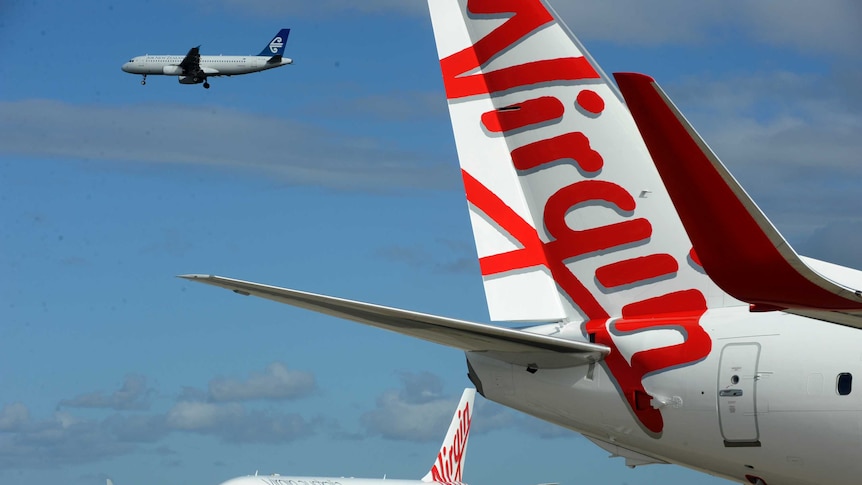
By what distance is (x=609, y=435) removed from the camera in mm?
11625

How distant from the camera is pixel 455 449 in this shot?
5469cm

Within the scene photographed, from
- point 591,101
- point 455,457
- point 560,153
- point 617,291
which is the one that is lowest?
point 617,291

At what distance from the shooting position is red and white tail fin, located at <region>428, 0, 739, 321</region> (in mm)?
12039

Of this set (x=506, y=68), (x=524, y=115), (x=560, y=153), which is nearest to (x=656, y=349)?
(x=560, y=153)

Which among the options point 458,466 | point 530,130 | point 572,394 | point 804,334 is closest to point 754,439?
point 804,334

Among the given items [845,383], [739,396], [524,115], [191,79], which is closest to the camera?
[845,383]

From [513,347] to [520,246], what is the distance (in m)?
1.94

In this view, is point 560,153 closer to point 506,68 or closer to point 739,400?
point 506,68

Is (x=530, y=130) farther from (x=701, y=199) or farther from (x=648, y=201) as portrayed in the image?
(x=701, y=199)

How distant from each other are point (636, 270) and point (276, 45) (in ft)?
281

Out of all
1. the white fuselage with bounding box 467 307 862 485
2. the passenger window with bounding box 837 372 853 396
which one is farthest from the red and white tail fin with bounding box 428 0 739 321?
A: the passenger window with bounding box 837 372 853 396

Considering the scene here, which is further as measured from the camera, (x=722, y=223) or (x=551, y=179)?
(x=551, y=179)

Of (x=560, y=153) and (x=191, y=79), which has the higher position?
(x=191, y=79)

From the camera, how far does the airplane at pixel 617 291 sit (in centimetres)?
756
